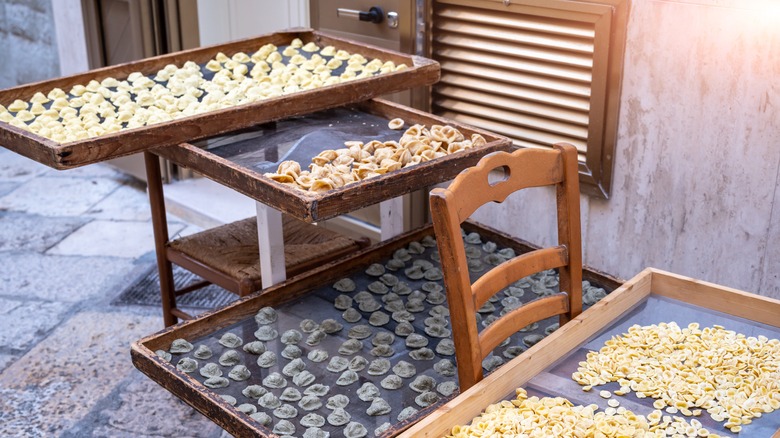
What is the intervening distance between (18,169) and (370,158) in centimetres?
381

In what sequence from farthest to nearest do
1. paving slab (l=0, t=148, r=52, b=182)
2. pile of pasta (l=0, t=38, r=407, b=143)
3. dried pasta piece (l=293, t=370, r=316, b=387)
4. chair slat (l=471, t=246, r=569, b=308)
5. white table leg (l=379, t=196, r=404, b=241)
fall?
paving slab (l=0, t=148, r=52, b=182), white table leg (l=379, t=196, r=404, b=241), pile of pasta (l=0, t=38, r=407, b=143), dried pasta piece (l=293, t=370, r=316, b=387), chair slat (l=471, t=246, r=569, b=308)

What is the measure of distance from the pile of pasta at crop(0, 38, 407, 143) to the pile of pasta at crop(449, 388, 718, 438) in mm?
1363

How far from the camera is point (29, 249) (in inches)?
173

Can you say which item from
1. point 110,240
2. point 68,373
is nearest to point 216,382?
point 68,373

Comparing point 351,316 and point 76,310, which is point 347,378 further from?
point 76,310

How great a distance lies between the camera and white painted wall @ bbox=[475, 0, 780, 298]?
266cm

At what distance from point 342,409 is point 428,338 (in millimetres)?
416

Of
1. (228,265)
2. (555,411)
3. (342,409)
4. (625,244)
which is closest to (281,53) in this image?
(228,265)

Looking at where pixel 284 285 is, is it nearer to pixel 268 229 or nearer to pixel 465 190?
pixel 268 229

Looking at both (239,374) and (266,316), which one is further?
(266,316)

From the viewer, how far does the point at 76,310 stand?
3857mm

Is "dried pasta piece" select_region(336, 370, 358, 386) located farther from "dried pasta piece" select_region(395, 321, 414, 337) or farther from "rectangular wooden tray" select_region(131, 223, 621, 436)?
"dried pasta piece" select_region(395, 321, 414, 337)

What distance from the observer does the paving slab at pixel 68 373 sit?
3.09 m

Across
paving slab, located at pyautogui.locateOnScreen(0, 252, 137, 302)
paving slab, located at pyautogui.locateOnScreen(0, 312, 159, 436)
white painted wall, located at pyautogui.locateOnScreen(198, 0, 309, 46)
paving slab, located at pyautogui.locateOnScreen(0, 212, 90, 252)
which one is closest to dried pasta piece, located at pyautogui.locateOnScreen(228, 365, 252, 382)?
paving slab, located at pyautogui.locateOnScreen(0, 312, 159, 436)
